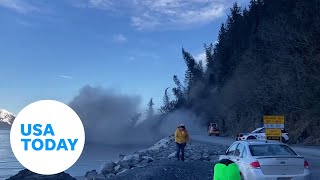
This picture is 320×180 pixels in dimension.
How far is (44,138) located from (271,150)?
10.5 meters

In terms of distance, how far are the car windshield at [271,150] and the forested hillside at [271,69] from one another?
1106 inches

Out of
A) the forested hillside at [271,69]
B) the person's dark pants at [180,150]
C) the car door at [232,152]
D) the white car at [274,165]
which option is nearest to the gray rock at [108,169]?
the person's dark pants at [180,150]

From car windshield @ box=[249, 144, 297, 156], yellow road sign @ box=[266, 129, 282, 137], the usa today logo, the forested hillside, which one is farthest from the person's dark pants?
the forested hillside

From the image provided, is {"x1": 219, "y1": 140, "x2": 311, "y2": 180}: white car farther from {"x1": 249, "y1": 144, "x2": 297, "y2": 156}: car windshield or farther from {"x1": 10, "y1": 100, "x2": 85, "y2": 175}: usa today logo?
{"x1": 10, "y1": 100, "x2": 85, "y2": 175}: usa today logo

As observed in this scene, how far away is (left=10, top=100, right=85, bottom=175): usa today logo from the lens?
9.48ft

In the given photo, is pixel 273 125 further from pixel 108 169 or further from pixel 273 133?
pixel 108 169

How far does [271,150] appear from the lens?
12727 millimetres

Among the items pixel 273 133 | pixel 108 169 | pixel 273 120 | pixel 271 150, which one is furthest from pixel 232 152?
pixel 108 169

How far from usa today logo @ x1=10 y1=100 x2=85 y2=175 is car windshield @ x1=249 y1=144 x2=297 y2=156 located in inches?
400

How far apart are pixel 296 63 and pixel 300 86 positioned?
234 cm

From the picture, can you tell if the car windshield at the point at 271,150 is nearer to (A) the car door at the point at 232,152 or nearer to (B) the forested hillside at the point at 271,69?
(A) the car door at the point at 232,152

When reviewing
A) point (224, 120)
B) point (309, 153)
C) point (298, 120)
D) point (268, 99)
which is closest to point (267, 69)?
point (268, 99)

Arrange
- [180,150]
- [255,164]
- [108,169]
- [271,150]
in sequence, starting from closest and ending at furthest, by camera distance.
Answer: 1. [255,164]
2. [271,150]
3. [180,150]
4. [108,169]

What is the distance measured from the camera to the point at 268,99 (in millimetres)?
51875
